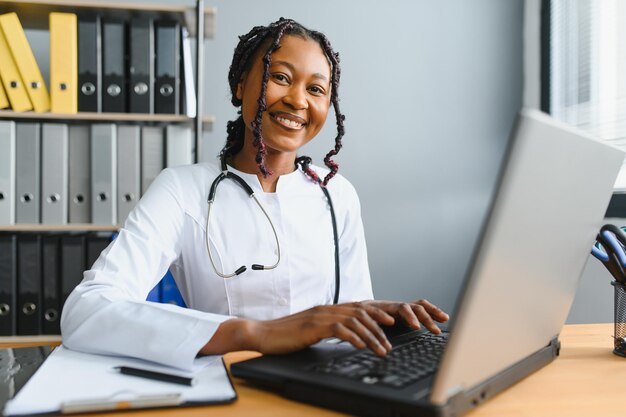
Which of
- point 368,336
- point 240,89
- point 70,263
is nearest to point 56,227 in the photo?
point 70,263

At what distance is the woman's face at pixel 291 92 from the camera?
126 centimetres

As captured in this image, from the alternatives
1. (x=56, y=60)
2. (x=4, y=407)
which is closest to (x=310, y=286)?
(x=4, y=407)

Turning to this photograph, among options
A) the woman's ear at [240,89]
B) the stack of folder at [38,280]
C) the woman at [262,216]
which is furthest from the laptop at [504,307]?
the stack of folder at [38,280]

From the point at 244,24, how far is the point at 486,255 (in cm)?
214

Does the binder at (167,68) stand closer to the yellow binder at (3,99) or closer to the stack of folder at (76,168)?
the stack of folder at (76,168)

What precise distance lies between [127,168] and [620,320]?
154 centimetres

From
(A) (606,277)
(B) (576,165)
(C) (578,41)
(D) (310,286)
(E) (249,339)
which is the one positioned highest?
(C) (578,41)

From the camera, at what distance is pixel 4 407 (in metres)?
0.58

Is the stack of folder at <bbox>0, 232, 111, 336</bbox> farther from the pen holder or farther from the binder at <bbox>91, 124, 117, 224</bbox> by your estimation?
the pen holder

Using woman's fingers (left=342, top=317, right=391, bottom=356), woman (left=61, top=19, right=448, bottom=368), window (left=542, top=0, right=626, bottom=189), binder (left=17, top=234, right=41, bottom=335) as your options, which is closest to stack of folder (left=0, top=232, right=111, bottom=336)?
binder (left=17, top=234, right=41, bottom=335)

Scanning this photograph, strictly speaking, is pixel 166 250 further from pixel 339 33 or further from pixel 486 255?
pixel 339 33

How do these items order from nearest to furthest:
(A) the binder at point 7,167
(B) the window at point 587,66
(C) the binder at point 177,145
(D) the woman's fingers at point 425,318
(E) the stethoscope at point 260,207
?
(D) the woman's fingers at point 425,318 < (E) the stethoscope at point 260,207 < (A) the binder at point 7,167 < (C) the binder at point 177,145 < (B) the window at point 587,66

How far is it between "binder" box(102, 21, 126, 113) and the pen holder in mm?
1603

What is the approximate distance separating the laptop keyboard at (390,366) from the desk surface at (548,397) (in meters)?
0.05
